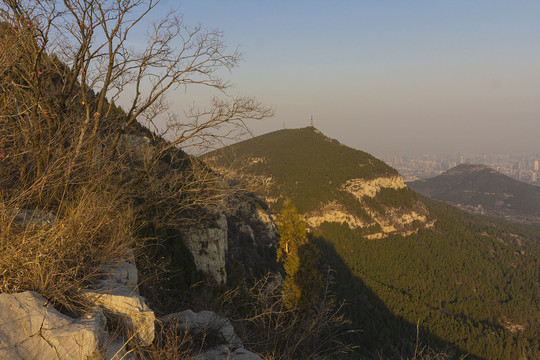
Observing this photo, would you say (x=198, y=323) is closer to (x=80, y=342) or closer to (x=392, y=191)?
(x=80, y=342)

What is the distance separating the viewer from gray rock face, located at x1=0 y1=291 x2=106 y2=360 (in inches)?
92.8

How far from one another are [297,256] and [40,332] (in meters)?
24.1

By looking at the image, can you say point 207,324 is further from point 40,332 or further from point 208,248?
point 208,248

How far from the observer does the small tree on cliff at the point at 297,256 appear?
25219mm

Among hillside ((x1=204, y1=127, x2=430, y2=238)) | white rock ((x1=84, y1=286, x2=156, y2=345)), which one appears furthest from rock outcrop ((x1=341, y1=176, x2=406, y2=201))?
white rock ((x1=84, y1=286, x2=156, y2=345))

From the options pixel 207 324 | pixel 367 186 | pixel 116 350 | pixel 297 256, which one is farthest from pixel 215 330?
pixel 367 186

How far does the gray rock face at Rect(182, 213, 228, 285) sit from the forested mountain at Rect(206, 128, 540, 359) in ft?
27.3

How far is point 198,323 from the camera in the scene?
443 centimetres

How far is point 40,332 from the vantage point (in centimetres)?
251

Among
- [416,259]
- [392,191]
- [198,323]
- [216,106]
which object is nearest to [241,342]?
[198,323]

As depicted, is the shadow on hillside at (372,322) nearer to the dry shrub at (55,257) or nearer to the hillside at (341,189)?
the hillside at (341,189)

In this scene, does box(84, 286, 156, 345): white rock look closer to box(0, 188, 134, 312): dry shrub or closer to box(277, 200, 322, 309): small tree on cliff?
box(0, 188, 134, 312): dry shrub

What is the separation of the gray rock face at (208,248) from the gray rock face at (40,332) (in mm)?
12700

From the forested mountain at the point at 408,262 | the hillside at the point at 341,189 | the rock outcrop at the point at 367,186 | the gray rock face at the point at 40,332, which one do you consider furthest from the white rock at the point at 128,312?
the rock outcrop at the point at 367,186
